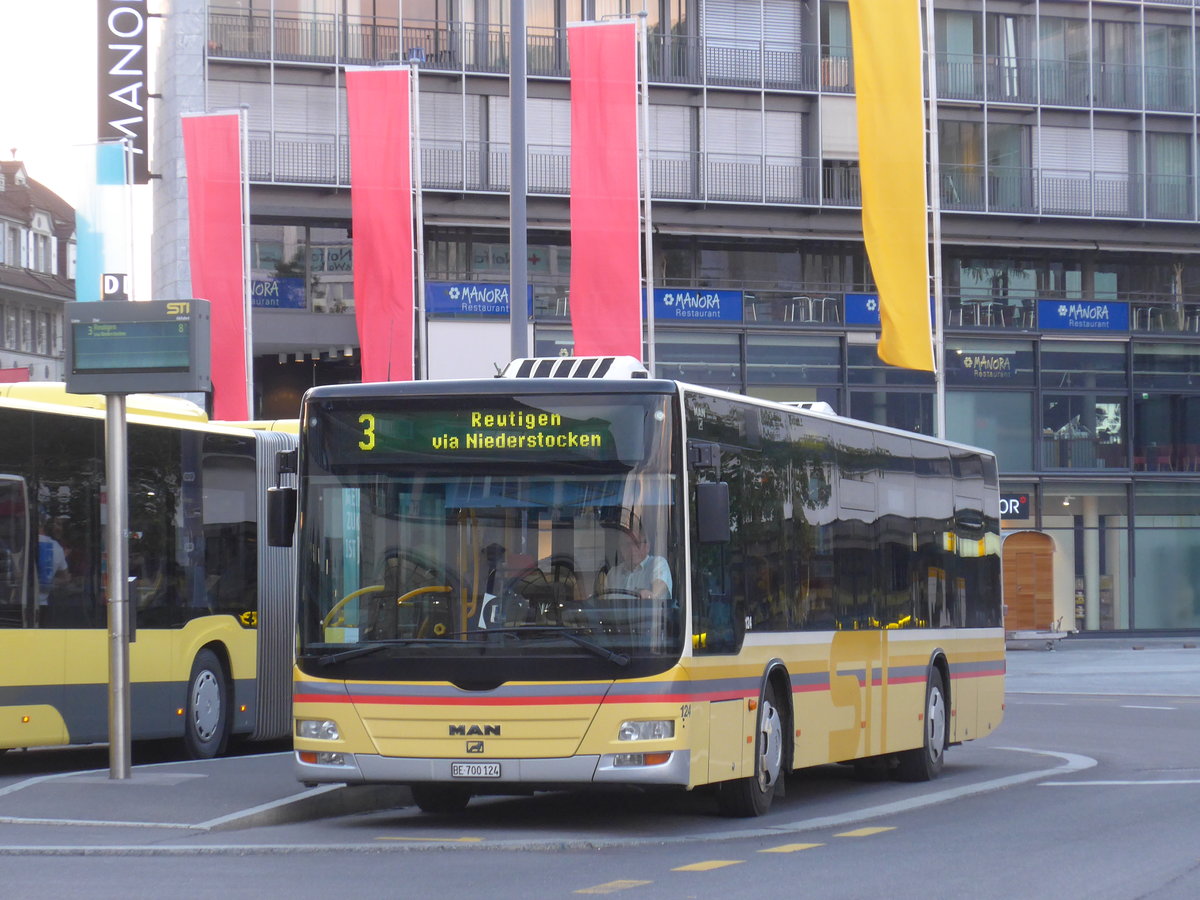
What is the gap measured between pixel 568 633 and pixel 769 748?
7.07ft

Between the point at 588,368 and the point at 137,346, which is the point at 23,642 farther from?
the point at 588,368

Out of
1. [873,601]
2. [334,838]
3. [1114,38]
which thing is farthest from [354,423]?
[1114,38]

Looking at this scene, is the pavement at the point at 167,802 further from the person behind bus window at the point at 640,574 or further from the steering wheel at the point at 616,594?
the person behind bus window at the point at 640,574

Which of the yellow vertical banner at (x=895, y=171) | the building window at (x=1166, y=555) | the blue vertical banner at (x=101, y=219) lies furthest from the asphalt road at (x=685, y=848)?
the building window at (x=1166, y=555)

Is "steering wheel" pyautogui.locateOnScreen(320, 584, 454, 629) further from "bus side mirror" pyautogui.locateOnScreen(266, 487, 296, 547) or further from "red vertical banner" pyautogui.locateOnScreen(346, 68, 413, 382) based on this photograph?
"red vertical banner" pyautogui.locateOnScreen(346, 68, 413, 382)

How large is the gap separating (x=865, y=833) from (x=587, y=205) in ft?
69.2

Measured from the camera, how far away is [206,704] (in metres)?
17.2

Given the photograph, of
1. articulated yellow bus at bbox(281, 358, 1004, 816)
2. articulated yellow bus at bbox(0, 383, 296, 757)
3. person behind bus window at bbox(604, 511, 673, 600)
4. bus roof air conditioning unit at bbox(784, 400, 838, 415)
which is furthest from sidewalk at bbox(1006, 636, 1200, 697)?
person behind bus window at bbox(604, 511, 673, 600)

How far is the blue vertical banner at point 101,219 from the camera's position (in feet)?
117

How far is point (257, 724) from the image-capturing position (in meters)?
18.1

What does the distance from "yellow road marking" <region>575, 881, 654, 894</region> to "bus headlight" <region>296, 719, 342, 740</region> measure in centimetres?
280

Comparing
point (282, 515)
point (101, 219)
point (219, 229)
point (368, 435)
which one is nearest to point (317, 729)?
point (282, 515)

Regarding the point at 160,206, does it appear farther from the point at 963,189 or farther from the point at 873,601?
the point at 873,601

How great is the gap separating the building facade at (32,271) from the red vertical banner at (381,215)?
67.8 m
